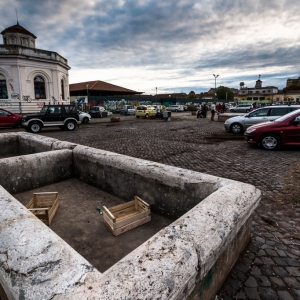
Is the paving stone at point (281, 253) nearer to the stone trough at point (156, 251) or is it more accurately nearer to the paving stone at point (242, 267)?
the stone trough at point (156, 251)

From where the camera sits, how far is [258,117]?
12.0m

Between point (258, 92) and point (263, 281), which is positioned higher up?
point (258, 92)

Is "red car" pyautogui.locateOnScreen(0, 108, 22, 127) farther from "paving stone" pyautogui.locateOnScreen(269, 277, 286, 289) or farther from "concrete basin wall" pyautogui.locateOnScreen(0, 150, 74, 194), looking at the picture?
"paving stone" pyautogui.locateOnScreen(269, 277, 286, 289)

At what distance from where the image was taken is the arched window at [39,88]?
25844mm

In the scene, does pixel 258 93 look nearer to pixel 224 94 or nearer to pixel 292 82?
pixel 224 94

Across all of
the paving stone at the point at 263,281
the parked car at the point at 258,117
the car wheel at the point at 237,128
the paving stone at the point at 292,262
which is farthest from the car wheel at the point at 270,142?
the paving stone at the point at 263,281

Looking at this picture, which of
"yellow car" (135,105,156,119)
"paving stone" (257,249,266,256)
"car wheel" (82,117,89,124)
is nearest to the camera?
"paving stone" (257,249,266,256)

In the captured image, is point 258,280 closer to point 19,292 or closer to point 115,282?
point 115,282

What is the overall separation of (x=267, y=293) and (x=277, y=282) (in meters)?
0.21

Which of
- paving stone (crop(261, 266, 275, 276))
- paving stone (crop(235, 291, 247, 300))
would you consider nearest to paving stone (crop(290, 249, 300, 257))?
paving stone (crop(261, 266, 275, 276))

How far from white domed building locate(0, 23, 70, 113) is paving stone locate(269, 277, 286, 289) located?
87.6ft

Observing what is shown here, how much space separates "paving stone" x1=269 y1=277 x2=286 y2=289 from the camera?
2115 millimetres

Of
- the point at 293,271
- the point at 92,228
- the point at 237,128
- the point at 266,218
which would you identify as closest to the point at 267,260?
the point at 293,271

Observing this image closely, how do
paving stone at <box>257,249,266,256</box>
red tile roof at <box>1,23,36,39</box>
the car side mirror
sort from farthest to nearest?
red tile roof at <box>1,23,36,39</box> → the car side mirror → paving stone at <box>257,249,266,256</box>
